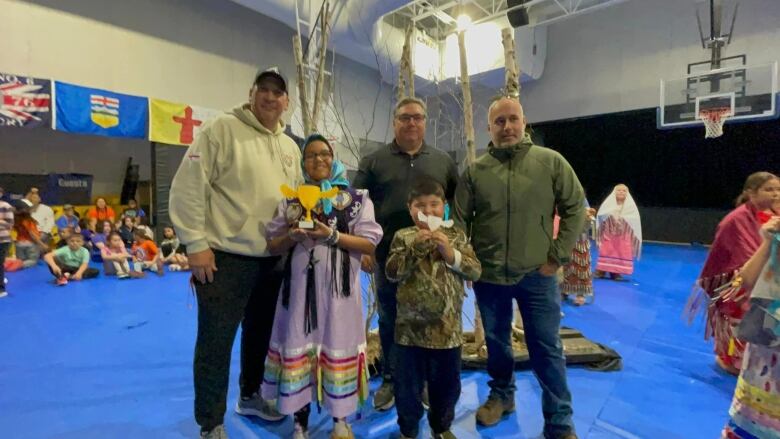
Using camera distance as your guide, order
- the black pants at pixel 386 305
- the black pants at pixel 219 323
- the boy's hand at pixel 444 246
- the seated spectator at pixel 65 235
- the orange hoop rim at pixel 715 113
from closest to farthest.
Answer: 1. the boy's hand at pixel 444 246
2. the black pants at pixel 219 323
3. the black pants at pixel 386 305
4. the seated spectator at pixel 65 235
5. the orange hoop rim at pixel 715 113

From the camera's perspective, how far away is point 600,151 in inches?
418

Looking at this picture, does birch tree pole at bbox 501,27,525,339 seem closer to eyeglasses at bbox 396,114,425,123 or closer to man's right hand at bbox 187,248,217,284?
eyeglasses at bbox 396,114,425,123

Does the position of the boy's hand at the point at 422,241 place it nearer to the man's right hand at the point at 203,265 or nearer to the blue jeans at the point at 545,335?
the blue jeans at the point at 545,335

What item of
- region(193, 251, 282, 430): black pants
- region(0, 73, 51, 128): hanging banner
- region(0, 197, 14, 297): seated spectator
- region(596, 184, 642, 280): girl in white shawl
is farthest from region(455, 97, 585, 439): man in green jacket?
region(0, 73, 51, 128): hanging banner

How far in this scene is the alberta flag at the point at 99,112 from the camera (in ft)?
21.4

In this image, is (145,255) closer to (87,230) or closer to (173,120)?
(87,230)

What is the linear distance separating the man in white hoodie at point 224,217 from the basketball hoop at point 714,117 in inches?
364

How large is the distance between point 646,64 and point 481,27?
13.5 ft

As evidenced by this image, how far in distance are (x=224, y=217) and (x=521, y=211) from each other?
4.53 feet

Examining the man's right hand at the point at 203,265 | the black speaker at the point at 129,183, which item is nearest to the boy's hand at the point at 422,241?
the man's right hand at the point at 203,265

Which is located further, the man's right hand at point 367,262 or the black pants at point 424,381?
the man's right hand at point 367,262

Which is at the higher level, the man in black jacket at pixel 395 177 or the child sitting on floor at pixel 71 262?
the man in black jacket at pixel 395 177

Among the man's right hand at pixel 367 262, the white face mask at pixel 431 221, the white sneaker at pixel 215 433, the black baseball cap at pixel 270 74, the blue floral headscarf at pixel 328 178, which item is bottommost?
the white sneaker at pixel 215 433

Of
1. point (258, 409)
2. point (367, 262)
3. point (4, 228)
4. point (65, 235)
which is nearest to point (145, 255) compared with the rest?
point (65, 235)
